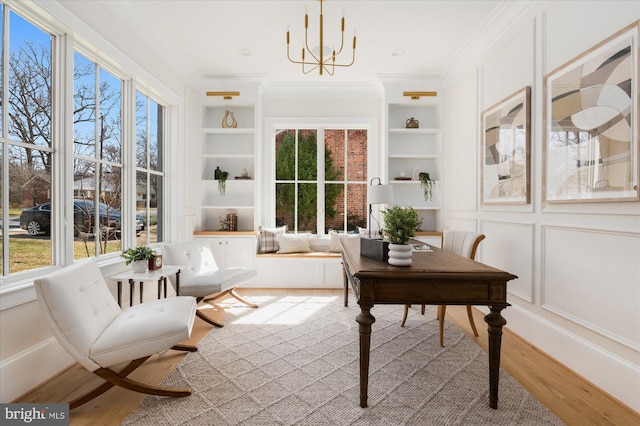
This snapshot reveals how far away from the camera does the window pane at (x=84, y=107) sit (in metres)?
2.61

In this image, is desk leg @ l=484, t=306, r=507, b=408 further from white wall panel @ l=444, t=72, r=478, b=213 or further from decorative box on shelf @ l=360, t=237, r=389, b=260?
white wall panel @ l=444, t=72, r=478, b=213

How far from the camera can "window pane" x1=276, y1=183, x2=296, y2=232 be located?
5121 mm

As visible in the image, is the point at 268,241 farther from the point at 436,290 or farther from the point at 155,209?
the point at 436,290

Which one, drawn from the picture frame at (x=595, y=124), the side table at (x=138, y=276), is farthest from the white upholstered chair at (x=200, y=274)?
the picture frame at (x=595, y=124)

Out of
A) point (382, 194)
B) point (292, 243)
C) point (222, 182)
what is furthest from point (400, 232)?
point (222, 182)

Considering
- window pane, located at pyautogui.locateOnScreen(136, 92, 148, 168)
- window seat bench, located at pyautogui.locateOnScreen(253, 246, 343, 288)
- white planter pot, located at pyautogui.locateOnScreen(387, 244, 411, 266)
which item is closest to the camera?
white planter pot, located at pyautogui.locateOnScreen(387, 244, 411, 266)

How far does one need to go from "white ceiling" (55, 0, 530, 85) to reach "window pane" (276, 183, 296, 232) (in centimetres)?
170

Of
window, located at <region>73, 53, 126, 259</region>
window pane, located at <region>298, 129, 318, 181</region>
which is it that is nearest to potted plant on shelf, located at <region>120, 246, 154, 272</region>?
window, located at <region>73, 53, 126, 259</region>

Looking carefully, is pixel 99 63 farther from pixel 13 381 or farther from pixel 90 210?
pixel 13 381

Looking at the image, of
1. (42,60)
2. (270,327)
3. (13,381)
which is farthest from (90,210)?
(270,327)

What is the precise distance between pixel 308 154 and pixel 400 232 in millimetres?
3385

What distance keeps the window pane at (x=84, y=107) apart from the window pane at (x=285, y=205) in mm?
2673

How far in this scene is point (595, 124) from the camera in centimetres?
208

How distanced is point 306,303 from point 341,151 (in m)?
2.45
